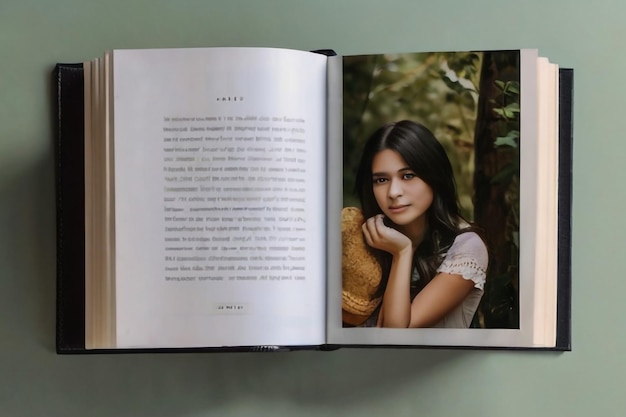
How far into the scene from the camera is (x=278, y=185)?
0.59 meters

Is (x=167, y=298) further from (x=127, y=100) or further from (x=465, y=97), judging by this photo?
(x=465, y=97)

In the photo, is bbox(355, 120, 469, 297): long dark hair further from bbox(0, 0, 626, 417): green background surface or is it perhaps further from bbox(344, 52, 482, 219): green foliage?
bbox(0, 0, 626, 417): green background surface

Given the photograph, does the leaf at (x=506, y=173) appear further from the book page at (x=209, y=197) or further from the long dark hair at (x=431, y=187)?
the book page at (x=209, y=197)

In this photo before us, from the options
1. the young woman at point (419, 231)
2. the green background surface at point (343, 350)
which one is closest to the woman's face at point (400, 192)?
the young woman at point (419, 231)

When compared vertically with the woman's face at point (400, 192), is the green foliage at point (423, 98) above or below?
above

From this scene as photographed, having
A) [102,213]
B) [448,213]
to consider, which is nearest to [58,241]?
[102,213]

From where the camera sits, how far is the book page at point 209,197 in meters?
0.58

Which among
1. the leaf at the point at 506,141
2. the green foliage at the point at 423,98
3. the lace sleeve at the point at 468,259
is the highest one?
the green foliage at the point at 423,98

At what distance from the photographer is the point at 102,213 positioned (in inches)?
23.8

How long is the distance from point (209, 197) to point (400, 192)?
14 centimetres

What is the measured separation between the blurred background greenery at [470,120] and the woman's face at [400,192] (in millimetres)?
21

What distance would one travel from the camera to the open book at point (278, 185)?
584mm

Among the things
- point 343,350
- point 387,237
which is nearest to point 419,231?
point 387,237

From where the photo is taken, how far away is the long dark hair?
604 millimetres
